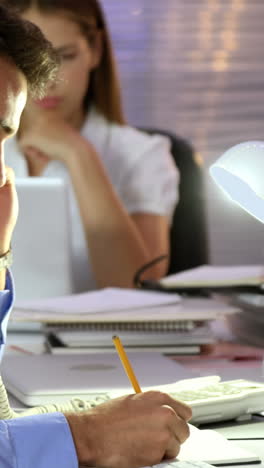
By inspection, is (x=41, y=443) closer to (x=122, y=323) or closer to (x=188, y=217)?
(x=122, y=323)

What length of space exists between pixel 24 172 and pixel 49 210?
55.5 inches

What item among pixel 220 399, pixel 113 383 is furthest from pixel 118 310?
pixel 220 399

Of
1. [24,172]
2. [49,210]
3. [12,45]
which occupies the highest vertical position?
[12,45]

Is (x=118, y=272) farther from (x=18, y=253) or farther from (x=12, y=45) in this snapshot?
(x=12, y=45)

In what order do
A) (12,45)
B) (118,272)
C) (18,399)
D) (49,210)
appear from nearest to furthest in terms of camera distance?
(12,45) < (18,399) < (49,210) < (118,272)

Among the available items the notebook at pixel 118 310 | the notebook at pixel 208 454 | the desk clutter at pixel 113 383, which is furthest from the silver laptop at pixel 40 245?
the notebook at pixel 208 454

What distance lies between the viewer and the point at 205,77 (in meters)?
4.50

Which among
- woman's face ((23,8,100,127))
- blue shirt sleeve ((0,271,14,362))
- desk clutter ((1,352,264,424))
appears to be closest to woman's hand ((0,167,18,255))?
blue shirt sleeve ((0,271,14,362))

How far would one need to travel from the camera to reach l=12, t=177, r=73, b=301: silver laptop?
209 centimetres

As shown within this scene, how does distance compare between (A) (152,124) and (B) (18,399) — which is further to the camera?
(A) (152,124)

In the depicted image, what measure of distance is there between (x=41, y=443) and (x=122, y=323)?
33.6 inches

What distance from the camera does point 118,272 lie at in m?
3.24

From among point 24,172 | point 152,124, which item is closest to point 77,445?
point 24,172

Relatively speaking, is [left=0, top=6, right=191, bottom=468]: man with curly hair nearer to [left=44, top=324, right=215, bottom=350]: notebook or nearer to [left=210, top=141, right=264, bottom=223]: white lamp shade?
[left=210, top=141, right=264, bottom=223]: white lamp shade
